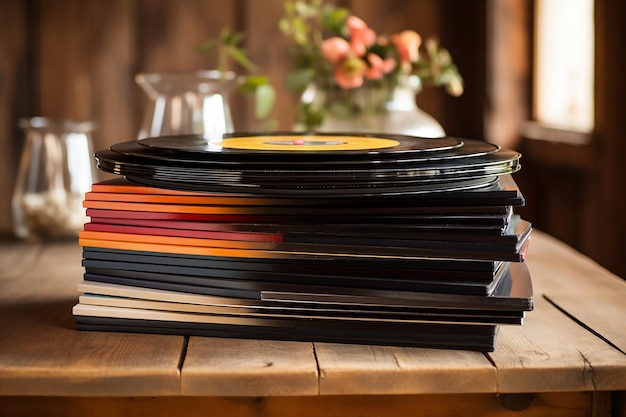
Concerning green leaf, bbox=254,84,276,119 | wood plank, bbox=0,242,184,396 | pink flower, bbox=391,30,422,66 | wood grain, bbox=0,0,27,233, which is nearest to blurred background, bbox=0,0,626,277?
wood grain, bbox=0,0,27,233

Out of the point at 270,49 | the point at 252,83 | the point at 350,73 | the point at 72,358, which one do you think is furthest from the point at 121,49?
the point at 72,358

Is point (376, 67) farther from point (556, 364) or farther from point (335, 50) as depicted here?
point (556, 364)

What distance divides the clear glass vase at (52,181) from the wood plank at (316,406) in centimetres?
64

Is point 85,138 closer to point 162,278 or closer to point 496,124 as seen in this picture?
point 162,278

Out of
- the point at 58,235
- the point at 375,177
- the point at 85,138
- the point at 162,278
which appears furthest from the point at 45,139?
the point at 375,177

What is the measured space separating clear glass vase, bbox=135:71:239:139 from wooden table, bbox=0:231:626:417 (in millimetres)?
568

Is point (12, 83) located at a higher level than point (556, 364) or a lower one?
higher

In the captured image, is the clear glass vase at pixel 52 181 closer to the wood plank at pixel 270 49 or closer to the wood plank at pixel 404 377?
the wood plank at pixel 404 377

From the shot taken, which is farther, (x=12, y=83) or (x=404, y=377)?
(x=12, y=83)

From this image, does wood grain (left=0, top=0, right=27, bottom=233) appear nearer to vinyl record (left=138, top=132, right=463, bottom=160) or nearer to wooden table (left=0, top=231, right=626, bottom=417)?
vinyl record (left=138, top=132, right=463, bottom=160)

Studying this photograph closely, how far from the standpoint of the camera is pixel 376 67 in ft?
4.75

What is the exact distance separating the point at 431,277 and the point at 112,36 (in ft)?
6.77

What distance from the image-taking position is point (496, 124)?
2.36 m

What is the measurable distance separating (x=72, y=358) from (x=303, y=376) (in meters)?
0.18
